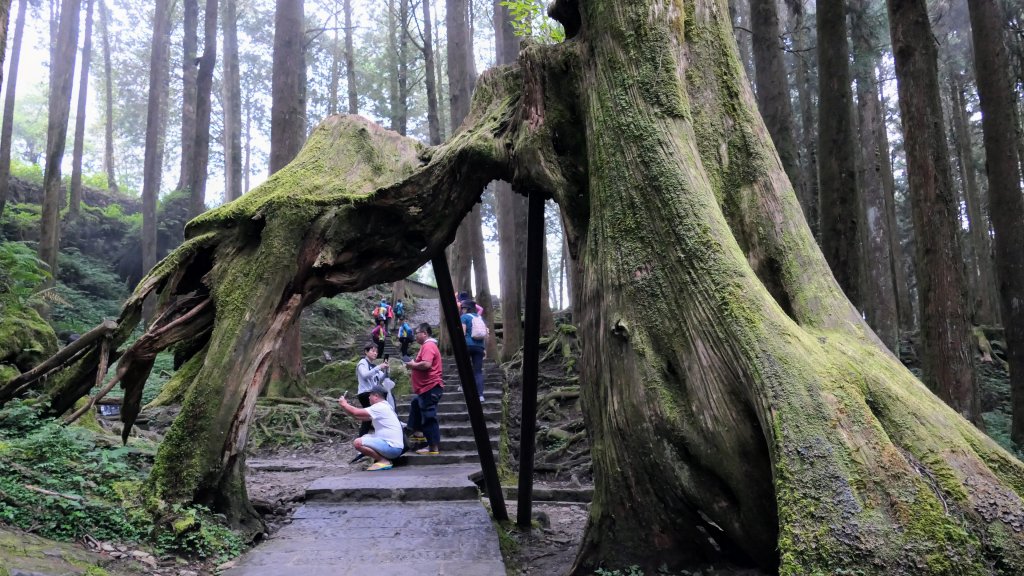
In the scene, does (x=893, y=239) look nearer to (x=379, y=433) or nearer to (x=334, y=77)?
(x=379, y=433)

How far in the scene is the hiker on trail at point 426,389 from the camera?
29.9 ft

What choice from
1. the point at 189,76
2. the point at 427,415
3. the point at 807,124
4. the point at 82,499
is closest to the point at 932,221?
the point at 427,415

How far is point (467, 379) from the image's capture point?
608 centimetres

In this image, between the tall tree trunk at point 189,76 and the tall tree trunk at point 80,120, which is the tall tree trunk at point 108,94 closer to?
the tall tree trunk at point 189,76

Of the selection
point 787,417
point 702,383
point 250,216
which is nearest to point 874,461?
point 787,417

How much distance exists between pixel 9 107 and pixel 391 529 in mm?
17626

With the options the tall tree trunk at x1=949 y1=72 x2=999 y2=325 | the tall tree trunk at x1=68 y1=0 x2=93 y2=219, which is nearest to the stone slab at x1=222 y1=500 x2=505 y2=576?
the tall tree trunk at x1=949 y1=72 x2=999 y2=325

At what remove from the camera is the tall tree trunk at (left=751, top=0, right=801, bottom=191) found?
9531mm

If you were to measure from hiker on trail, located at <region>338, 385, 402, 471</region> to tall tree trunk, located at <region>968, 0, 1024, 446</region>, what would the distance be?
8.40 m

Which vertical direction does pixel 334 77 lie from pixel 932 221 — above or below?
above

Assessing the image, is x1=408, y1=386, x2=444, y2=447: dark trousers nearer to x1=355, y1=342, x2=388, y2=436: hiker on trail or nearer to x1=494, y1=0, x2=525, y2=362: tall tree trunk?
x1=355, y1=342, x2=388, y2=436: hiker on trail

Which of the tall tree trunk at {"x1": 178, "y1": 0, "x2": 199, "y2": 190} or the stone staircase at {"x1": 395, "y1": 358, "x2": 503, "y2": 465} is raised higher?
the tall tree trunk at {"x1": 178, "y1": 0, "x2": 199, "y2": 190}

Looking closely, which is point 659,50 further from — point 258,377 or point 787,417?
point 258,377

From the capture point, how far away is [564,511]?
7.70 metres
